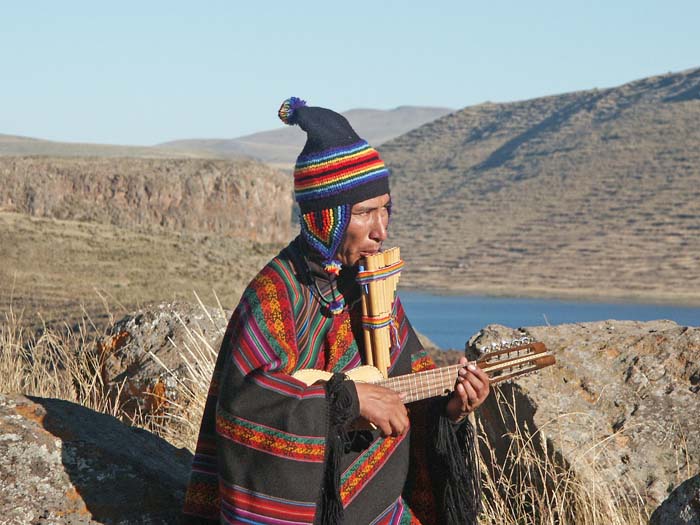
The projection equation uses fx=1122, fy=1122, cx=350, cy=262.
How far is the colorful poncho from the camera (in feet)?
10.1

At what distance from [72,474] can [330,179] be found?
4.02 ft

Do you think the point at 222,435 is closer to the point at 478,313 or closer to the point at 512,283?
the point at 478,313

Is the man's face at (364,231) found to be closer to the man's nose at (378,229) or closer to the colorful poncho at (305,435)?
the man's nose at (378,229)

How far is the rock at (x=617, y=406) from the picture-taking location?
4.31 meters

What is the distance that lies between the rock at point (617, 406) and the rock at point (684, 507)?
1006mm

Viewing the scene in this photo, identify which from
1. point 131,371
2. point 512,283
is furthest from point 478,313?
point 131,371

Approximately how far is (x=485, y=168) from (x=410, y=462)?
8061 cm

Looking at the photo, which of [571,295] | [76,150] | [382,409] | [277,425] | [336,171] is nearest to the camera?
[277,425]

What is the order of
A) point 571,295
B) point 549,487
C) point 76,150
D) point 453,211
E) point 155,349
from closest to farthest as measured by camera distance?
point 549,487 → point 155,349 → point 571,295 → point 453,211 → point 76,150

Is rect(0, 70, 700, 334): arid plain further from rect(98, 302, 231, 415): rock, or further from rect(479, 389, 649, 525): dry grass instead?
rect(479, 389, 649, 525): dry grass

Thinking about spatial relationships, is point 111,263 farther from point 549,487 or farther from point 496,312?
point 496,312

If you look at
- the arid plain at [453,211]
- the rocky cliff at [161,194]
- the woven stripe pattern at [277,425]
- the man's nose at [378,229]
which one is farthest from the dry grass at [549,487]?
the rocky cliff at [161,194]

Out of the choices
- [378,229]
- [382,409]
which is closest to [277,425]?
[382,409]

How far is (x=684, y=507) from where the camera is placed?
306 centimetres
